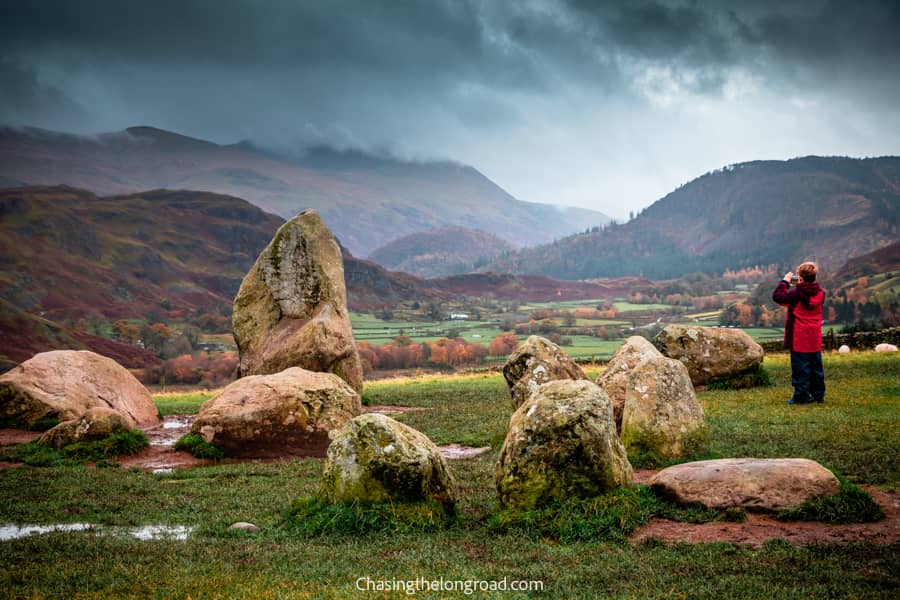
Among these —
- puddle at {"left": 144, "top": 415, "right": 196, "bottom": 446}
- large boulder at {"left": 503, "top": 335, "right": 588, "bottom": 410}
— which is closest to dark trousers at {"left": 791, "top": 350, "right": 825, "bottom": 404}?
large boulder at {"left": 503, "top": 335, "right": 588, "bottom": 410}

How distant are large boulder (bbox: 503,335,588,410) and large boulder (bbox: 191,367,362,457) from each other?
4.83m

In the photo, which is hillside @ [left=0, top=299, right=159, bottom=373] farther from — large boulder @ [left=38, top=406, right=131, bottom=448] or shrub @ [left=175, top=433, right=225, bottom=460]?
shrub @ [left=175, top=433, right=225, bottom=460]

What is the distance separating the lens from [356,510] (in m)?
10.9

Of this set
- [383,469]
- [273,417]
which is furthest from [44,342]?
[383,469]

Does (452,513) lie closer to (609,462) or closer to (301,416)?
(609,462)

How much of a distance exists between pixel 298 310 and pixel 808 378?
18.1 m

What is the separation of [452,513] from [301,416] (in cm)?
853

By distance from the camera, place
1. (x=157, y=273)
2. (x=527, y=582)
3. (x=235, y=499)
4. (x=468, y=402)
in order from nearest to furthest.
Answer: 1. (x=527, y=582)
2. (x=235, y=499)
3. (x=468, y=402)
4. (x=157, y=273)

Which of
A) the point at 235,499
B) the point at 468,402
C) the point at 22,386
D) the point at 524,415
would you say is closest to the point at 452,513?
the point at 524,415

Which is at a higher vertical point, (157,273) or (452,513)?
(157,273)

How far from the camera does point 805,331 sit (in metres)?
20.0

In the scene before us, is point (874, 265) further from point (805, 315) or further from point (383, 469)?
point (383, 469)

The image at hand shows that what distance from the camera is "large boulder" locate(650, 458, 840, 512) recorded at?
33.8ft

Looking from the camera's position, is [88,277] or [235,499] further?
[88,277]
